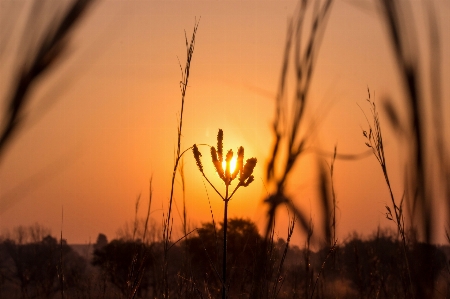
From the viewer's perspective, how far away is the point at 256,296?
1207mm

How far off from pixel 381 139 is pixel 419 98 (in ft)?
1.83

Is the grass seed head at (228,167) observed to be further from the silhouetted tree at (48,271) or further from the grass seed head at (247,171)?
the silhouetted tree at (48,271)

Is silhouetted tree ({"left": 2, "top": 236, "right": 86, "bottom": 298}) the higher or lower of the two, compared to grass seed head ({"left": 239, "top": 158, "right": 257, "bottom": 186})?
lower

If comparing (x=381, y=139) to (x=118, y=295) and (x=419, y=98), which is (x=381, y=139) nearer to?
(x=419, y=98)

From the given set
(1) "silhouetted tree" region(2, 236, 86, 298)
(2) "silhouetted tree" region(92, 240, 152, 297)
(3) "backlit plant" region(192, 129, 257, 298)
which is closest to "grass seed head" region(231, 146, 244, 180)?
(3) "backlit plant" region(192, 129, 257, 298)

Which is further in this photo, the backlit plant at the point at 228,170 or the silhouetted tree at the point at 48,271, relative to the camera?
the silhouetted tree at the point at 48,271

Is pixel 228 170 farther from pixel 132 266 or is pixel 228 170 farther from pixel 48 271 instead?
pixel 48 271

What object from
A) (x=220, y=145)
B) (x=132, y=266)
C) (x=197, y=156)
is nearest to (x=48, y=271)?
(x=132, y=266)

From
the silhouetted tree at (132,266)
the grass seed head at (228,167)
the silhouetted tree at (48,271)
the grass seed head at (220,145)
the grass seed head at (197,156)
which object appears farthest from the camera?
the silhouetted tree at (48,271)

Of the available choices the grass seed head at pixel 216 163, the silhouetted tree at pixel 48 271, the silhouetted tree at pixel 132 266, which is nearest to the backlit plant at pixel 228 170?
the grass seed head at pixel 216 163

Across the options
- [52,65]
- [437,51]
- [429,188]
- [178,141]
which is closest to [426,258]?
[429,188]

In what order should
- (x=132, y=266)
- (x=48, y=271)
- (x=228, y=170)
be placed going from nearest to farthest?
(x=228, y=170) < (x=132, y=266) < (x=48, y=271)

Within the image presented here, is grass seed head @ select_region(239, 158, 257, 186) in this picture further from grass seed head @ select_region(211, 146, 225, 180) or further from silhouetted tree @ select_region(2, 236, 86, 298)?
silhouetted tree @ select_region(2, 236, 86, 298)

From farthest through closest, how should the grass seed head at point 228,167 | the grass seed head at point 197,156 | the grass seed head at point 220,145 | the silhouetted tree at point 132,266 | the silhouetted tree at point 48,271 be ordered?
the silhouetted tree at point 48,271 → the silhouetted tree at point 132,266 → the grass seed head at point 197,156 → the grass seed head at point 220,145 → the grass seed head at point 228,167
